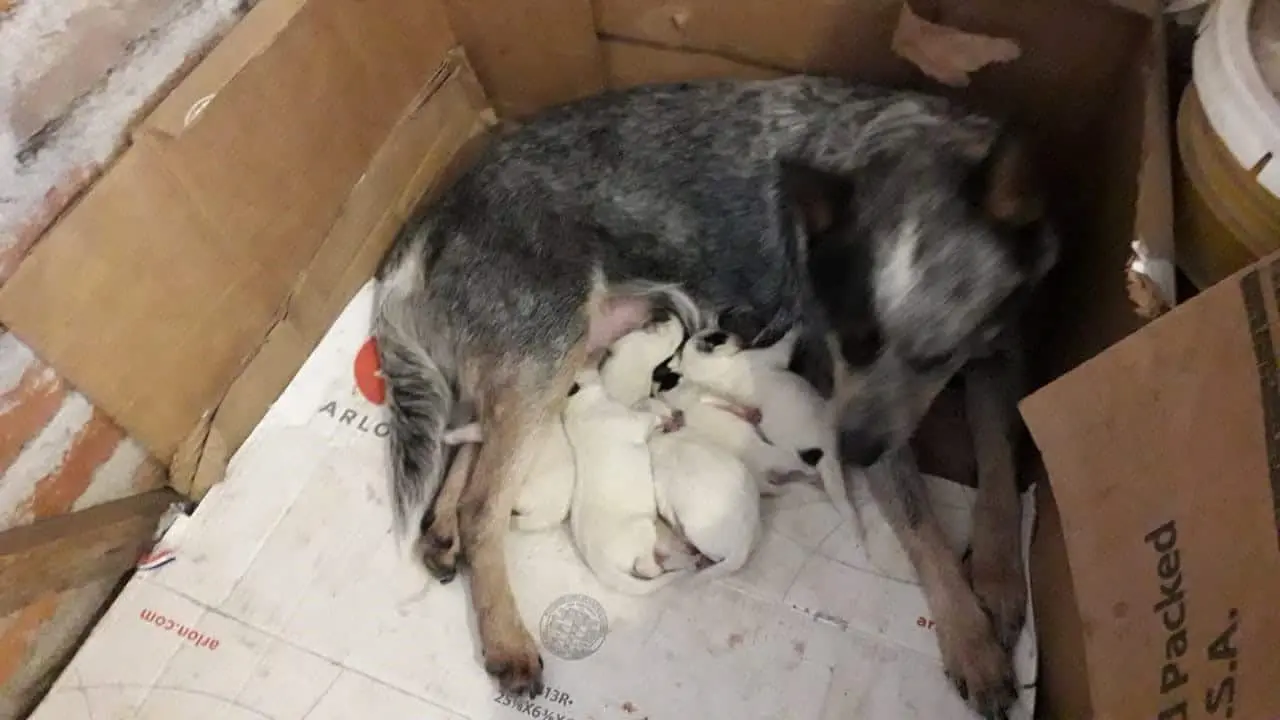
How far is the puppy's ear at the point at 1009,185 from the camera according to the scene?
1692 millimetres

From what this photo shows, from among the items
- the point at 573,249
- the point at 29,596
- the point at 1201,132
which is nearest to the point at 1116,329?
the point at 1201,132

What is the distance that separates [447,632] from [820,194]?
1.10m

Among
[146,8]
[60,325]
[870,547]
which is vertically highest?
[146,8]

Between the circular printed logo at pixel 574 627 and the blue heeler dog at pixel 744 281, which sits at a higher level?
the blue heeler dog at pixel 744 281

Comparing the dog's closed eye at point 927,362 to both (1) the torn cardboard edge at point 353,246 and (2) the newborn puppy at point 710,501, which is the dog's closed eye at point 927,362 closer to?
(2) the newborn puppy at point 710,501

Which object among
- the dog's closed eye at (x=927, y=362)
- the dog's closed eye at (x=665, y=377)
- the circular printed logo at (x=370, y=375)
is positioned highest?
the dog's closed eye at (x=927, y=362)

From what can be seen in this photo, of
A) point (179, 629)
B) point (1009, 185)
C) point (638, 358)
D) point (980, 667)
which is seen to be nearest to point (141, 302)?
point (179, 629)

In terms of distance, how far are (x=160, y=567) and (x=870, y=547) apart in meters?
1.43

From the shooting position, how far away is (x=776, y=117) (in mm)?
2123

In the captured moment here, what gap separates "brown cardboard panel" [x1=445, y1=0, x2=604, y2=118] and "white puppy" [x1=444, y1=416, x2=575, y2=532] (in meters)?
0.83

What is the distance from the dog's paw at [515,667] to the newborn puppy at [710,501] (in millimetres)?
363

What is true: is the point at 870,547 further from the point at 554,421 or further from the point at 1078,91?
the point at 1078,91

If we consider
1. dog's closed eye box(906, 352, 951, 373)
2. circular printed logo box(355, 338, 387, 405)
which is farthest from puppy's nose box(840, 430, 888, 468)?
circular printed logo box(355, 338, 387, 405)

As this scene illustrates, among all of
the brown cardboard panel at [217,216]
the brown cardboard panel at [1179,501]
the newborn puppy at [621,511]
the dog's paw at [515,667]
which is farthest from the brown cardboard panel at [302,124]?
the brown cardboard panel at [1179,501]
